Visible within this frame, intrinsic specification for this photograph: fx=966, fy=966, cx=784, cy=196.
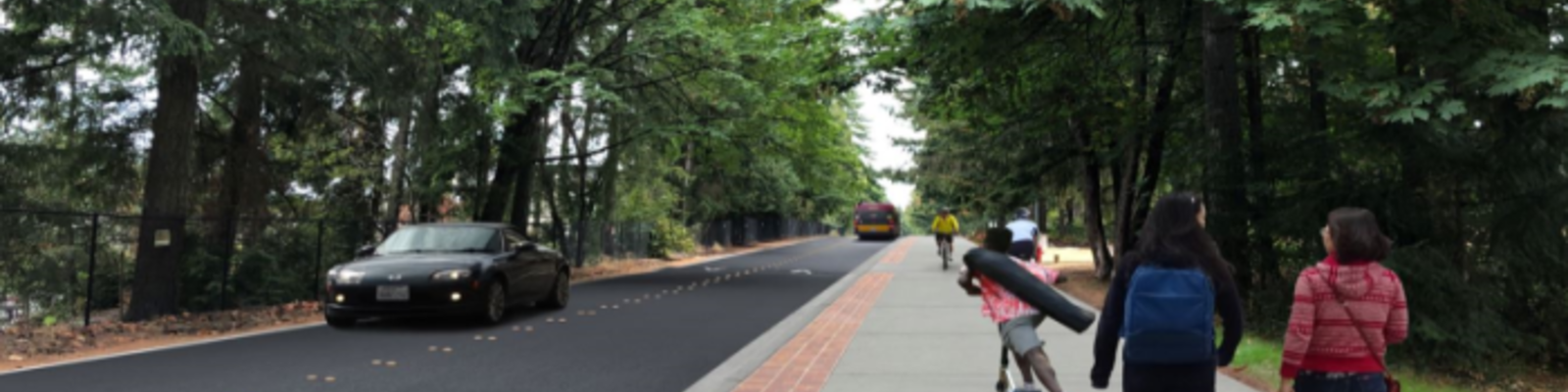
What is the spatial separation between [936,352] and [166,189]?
968 cm

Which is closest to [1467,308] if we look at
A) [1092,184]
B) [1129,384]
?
[1129,384]

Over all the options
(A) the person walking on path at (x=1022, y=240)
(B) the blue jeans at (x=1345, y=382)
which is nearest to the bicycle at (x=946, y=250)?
(A) the person walking on path at (x=1022, y=240)

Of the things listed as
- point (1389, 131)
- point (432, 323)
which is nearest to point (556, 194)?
point (432, 323)

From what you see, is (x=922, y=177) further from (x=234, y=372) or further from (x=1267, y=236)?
(x=234, y=372)

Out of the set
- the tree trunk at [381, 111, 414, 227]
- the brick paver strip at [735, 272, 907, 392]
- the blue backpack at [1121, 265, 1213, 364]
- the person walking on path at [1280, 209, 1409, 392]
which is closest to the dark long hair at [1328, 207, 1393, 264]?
the person walking on path at [1280, 209, 1409, 392]

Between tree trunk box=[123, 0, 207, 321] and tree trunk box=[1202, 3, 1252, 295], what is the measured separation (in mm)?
12153

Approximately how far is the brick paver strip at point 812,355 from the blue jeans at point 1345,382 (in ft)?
12.1

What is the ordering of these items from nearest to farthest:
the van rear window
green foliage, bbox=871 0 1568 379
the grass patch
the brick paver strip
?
1. the brick paver strip
2. the grass patch
3. green foliage, bbox=871 0 1568 379
4. the van rear window

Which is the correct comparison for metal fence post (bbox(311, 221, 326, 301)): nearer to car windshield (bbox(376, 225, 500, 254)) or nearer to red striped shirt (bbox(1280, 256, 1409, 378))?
car windshield (bbox(376, 225, 500, 254))

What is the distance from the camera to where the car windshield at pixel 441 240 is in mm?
11703

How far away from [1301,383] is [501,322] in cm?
965

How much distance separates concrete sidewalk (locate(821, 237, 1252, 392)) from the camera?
7059 mm

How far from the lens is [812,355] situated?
8.55m

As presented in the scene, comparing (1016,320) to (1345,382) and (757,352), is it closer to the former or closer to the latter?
(1345,382)
